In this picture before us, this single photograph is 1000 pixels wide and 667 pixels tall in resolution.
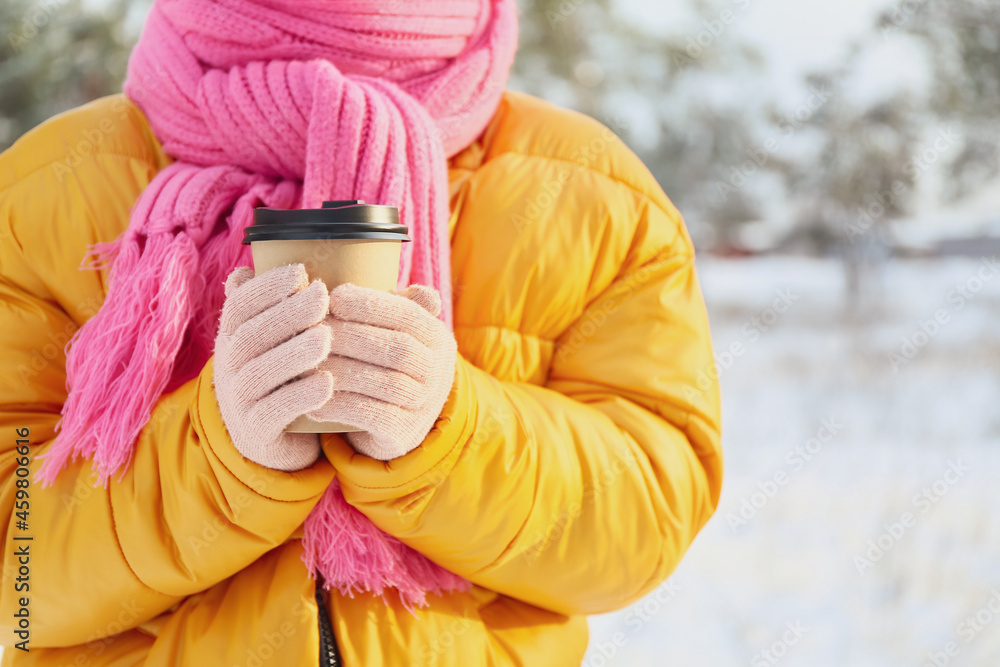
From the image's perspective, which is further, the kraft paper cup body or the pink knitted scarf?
the pink knitted scarf

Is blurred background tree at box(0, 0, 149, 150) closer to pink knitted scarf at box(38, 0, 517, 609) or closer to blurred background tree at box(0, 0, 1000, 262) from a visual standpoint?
blurred background tree at box(0, 0, 1000, 262)

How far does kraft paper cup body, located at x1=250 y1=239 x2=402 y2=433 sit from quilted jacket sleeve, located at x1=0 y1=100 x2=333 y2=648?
24 cm

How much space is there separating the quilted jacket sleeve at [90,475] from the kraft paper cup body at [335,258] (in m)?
0.24

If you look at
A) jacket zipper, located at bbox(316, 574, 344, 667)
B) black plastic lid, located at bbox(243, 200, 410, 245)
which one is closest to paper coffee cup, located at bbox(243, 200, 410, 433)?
black plastic lid, located at bbox(243, 200, 410, 245)

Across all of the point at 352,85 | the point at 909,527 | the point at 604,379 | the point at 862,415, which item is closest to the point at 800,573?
the point at 909,527

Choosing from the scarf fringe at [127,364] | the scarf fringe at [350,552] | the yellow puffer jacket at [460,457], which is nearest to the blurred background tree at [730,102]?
the yellow puffer jacket at [460,457]

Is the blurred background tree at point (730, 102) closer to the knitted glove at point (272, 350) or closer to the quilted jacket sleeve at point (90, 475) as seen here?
the quilted jacket sleeve at point (90, 475)

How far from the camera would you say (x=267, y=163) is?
117 centimetres

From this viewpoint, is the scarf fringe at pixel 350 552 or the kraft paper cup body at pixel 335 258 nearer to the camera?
the kraft paper cup body at pixel 335 258

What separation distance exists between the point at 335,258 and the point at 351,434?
25 cm

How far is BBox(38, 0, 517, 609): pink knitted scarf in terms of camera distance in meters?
1.04

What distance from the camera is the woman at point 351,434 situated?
1.01 m

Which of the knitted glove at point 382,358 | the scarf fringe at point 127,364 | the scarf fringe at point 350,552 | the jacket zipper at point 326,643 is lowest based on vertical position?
the jacket zipper at point 326,643

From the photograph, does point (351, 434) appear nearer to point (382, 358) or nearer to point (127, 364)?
point (382, 358)
